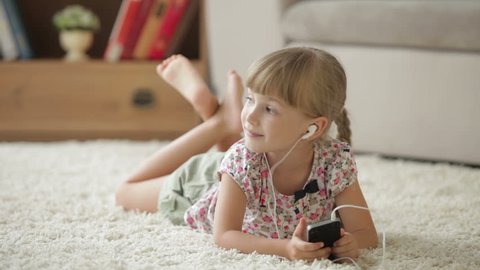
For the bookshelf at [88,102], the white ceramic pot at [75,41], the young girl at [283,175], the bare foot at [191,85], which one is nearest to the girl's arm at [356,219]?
the young girl at [283,175]

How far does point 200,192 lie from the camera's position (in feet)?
4.09

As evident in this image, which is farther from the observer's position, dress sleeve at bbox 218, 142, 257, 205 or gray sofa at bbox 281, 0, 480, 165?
gray sofa at bbox 281, 0, 480, 165

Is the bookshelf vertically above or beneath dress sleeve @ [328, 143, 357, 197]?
beneath

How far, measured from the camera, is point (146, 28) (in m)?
2.26

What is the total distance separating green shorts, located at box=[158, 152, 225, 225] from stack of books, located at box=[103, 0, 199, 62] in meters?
1.07

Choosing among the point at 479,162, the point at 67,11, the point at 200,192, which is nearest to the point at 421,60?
the point at 479,162

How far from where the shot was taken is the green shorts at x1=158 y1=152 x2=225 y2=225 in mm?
1243

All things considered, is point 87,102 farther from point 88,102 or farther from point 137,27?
point 137,27

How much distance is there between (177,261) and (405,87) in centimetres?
103

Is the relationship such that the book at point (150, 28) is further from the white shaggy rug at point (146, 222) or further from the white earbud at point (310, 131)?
the white earbud at point (310, 131)

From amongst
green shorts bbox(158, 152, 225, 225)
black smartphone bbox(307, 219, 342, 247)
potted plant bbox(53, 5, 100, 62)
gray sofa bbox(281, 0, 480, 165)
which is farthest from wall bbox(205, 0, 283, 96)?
black smartphone bbox(307, 219, 342, 247)

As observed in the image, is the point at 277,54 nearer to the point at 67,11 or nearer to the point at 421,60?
the point at 421,60

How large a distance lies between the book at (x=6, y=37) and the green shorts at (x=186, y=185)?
1.22 m

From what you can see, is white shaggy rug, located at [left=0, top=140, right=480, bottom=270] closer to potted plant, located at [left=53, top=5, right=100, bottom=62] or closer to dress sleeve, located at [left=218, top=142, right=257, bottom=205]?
dress sleeve, located at [left=218, top=142, right=257, bottom=205]
